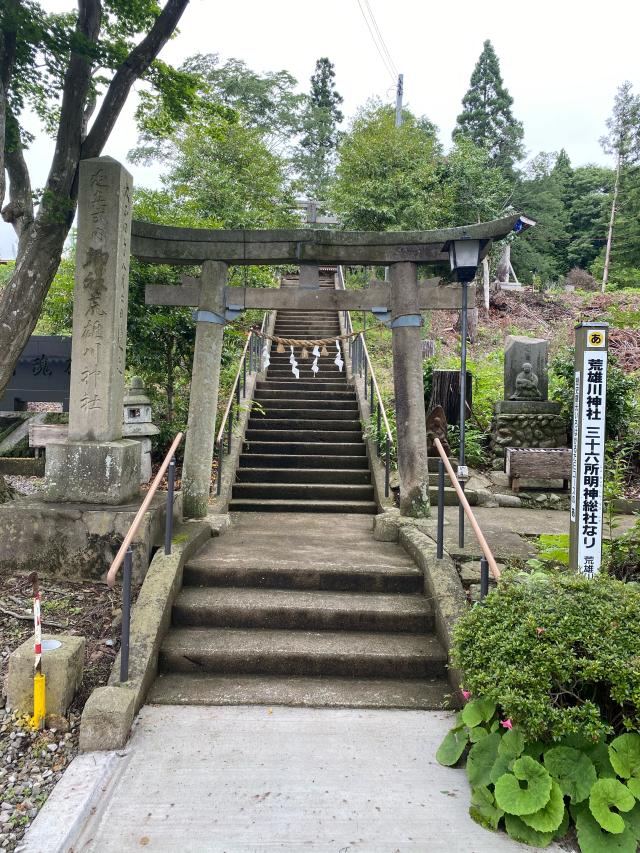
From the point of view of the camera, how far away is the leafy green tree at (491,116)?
31.4 metres

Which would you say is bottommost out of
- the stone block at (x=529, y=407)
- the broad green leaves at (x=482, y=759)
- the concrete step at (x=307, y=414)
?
the broad green leaves at (x=482, y=759)

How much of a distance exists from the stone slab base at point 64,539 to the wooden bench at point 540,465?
5.50m

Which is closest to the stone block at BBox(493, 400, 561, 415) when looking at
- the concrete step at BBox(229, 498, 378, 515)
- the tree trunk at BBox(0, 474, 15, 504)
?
the concrete step at BBox(229, 498, 378, 515)

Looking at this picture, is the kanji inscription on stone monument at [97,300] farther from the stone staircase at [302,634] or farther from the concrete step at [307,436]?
the concrete step at [307,436]

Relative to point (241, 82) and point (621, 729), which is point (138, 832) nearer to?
point (621, 729)

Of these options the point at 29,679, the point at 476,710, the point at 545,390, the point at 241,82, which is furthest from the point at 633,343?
the point at 241,82

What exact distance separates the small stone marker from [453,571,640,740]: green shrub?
6.41m

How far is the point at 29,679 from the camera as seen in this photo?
10.9 feet

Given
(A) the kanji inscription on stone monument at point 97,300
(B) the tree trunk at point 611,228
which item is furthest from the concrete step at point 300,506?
(B) the tree trunk at point 611,228

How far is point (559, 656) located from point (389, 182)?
1715cm

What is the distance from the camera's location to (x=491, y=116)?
107 ft

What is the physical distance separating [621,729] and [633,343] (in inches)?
559

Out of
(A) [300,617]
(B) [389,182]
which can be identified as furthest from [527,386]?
(B) [389,182]

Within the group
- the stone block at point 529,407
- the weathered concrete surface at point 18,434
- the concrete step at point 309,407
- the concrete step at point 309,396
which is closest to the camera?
the stone block at point 529,407
